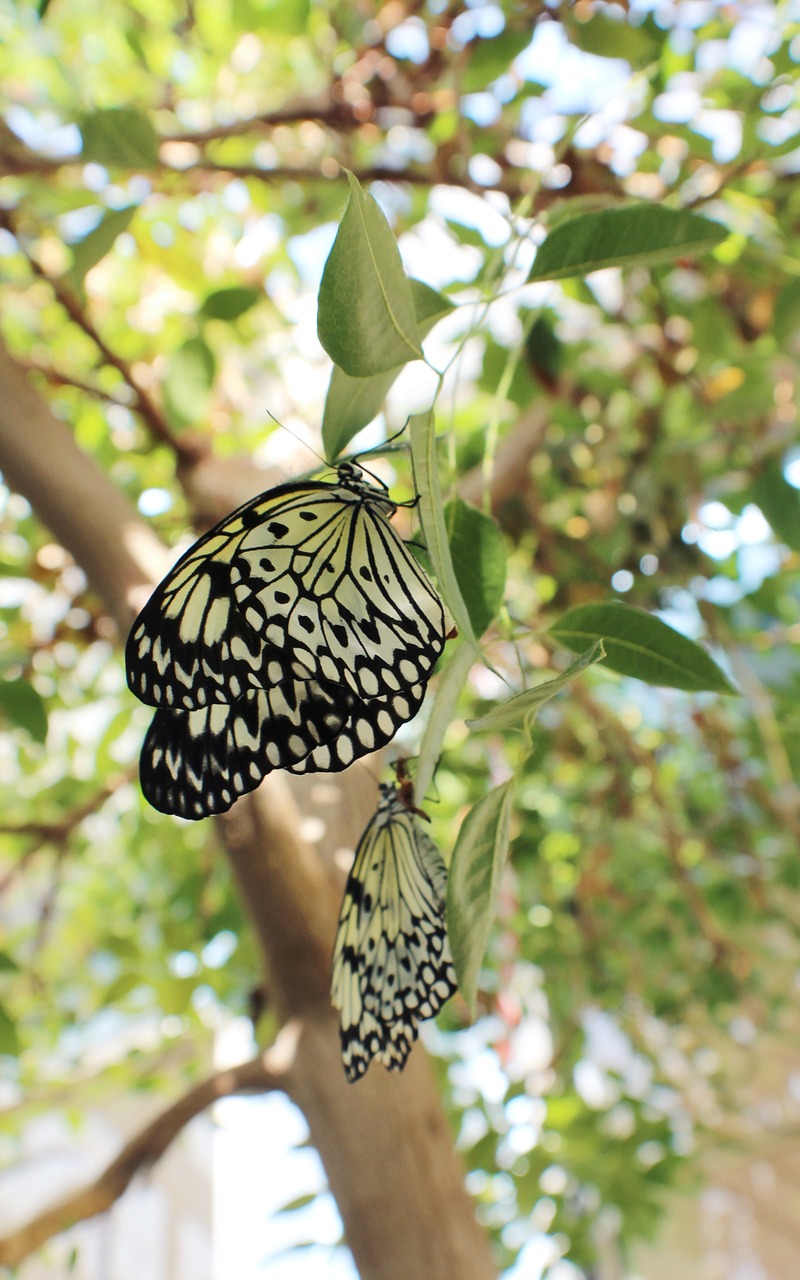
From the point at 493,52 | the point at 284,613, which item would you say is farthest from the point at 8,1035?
the point at 493,52

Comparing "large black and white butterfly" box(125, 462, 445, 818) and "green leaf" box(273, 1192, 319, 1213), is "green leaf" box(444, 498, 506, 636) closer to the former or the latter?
"large black and white butterfly" box(125, 462, 445, 818)

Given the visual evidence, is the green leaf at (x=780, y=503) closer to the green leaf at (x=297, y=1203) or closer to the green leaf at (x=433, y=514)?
the green leaf at (x=433, y=514)

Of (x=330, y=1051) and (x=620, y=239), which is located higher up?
(x=620, y=239)

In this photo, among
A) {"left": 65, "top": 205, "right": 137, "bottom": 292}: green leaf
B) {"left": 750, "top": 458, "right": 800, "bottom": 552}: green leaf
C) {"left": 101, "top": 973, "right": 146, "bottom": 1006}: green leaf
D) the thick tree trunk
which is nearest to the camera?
the thick tree trunk

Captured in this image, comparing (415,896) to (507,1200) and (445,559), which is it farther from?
(507,1200)

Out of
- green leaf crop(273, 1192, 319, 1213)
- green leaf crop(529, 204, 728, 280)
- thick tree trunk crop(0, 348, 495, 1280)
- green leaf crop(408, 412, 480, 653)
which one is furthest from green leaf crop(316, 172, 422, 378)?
green leaf crop(273, 1192, 319, 1213)

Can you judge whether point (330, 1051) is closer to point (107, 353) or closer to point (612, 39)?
point (107, 353)
